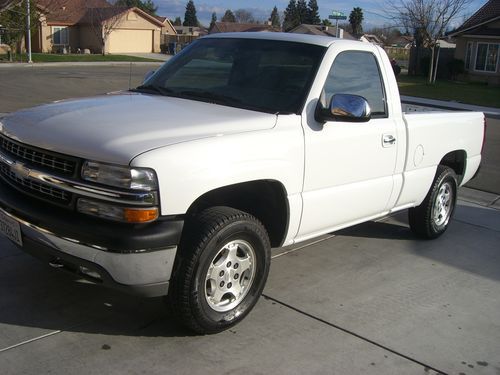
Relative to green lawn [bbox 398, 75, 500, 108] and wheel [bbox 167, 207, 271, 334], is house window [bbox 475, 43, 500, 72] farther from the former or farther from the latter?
wheel [bbox 167, 207, 271, 334]

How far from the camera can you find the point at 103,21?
47812mm

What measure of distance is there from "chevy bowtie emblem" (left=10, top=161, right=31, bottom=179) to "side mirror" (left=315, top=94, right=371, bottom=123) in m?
1.99

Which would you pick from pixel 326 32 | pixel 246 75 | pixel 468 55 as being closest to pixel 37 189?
pixel 246 75

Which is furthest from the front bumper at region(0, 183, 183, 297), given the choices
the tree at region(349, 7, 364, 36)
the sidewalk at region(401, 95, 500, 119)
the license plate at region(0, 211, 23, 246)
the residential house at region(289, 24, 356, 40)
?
the tree at region(349, 7, 364, 36)

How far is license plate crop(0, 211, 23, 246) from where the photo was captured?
11.8 feet

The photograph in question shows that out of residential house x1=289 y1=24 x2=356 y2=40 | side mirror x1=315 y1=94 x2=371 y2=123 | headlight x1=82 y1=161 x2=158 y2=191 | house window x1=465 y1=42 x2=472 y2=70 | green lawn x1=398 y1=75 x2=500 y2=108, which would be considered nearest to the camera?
headlight x1=82 y1=161 x2=158 y2=191

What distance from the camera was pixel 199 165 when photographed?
340 centimetres

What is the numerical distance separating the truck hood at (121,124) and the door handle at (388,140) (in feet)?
4.13

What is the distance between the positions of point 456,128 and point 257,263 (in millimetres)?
3058

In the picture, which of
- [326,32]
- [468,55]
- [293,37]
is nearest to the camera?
[293,37]

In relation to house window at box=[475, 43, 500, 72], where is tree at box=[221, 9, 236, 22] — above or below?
above

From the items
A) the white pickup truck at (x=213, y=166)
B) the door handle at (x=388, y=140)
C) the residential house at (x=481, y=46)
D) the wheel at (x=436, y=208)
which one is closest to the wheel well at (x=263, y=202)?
the white pickup truck at (x=213, y=166)

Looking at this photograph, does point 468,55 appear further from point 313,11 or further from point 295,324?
point 313,11

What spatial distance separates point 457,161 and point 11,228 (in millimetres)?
4693
